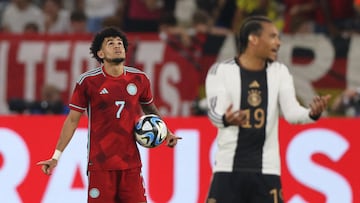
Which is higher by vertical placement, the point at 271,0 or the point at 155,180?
the point at 271,0

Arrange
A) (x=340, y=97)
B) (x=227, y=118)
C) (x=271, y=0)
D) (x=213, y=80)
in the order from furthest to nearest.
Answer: (x=271, y=0) < (x=340, y=97) < (x=213, y=80) < (x=227, y=118)

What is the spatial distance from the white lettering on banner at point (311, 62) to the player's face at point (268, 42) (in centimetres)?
536

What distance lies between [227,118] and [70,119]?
160 cm

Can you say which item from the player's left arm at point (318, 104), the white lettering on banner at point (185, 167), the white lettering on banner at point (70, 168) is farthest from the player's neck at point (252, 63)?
the white lettering on banner at point (70, 168)

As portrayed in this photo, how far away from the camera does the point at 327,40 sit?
15195 mm

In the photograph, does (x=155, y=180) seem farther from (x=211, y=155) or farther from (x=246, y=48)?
(x=246, y=48)

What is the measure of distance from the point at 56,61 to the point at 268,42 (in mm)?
7017

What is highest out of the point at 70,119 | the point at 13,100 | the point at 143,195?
the point at 13,100

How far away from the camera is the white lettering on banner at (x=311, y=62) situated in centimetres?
1520

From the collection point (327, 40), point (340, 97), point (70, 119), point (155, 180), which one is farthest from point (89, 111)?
point (327, 40)

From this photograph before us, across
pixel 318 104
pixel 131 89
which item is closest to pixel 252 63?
pixel 318 104

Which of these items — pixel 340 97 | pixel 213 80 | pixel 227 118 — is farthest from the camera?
pixel 340 97

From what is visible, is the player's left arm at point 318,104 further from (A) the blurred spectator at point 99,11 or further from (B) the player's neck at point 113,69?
(A) the blurred spectator at point 99,11

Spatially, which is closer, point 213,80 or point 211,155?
point 213,80
